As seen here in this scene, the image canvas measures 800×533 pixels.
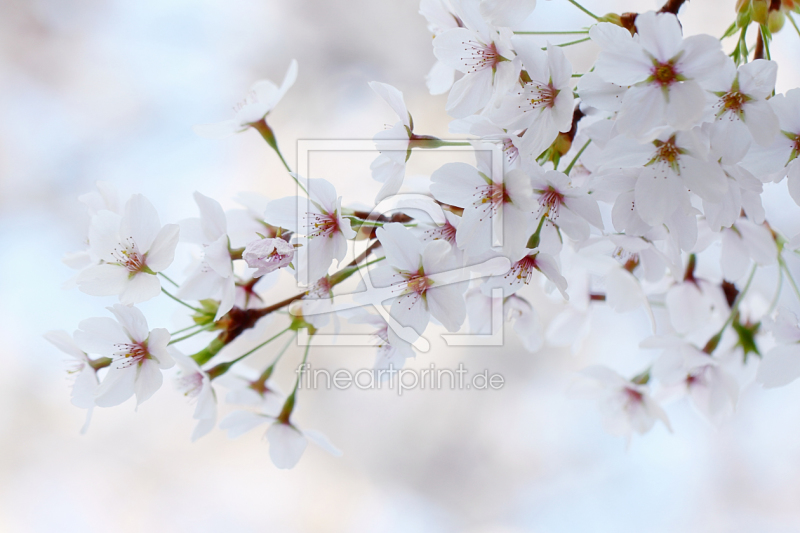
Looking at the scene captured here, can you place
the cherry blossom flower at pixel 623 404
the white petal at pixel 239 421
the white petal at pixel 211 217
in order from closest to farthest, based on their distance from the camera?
the white petal at pixel 211 217 < the white petal at pixel 239 421 < the cherry blossom flower at pixel 623 404

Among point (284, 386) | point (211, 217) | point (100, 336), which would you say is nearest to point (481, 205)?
point (211, 217)

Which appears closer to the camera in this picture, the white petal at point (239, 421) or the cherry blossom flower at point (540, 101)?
the cherry blossom flower at point (540, 101)

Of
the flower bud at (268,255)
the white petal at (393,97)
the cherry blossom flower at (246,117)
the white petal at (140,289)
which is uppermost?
the cherry blossom flower at (246,117)

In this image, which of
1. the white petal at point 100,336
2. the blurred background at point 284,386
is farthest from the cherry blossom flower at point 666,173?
the blurred background at point 284,386

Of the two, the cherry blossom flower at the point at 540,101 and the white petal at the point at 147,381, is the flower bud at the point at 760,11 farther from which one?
the white petal at the point at 147,381

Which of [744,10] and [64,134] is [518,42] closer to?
[744,10]

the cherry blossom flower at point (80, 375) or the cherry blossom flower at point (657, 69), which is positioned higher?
the cherry blossom flower at point (657, 69)

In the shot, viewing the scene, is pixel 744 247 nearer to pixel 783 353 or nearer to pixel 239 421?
pixel 783 353

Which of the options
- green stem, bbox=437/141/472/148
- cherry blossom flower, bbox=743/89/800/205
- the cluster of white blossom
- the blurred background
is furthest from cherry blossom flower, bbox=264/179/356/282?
the blurred background
